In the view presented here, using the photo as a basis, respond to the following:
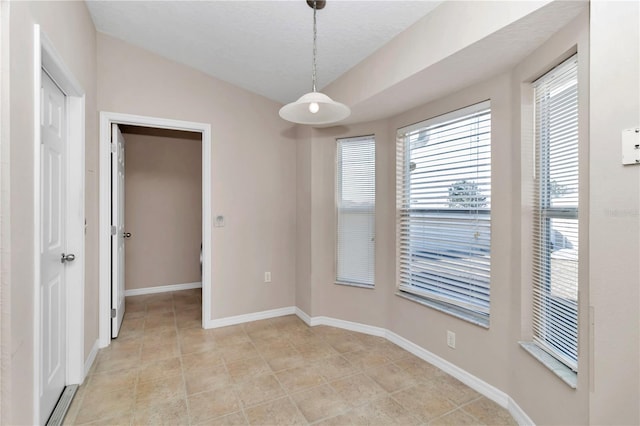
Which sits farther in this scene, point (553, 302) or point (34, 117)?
point (553, 302)

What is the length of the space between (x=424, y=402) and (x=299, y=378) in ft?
2.91

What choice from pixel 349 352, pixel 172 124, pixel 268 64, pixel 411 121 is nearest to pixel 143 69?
pixel 172 124

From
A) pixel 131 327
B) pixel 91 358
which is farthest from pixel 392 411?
pixel 131 327

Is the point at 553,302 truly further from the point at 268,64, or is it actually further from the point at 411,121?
the point at 268,64

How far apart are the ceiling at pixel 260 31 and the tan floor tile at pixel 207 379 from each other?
2615mm

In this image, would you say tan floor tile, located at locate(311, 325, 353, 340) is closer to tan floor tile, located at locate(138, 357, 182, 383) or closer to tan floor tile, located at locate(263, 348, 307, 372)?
tan floor tile, located at locate(263, 348, 307, 372)

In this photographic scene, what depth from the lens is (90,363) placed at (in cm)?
245

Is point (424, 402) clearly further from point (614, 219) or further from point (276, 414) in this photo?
point (614, 219)

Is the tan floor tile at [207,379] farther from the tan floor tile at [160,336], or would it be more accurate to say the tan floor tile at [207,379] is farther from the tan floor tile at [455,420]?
the tan floor tile at [455,420]

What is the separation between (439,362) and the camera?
2.46m

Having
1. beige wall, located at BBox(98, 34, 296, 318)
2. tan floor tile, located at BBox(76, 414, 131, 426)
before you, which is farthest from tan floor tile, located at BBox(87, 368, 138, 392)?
beige wall, located at BBox(98, 34, 296, 318)

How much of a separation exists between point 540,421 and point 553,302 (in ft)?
2.11

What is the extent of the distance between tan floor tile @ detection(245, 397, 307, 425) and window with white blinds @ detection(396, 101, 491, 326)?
1321 millimetres

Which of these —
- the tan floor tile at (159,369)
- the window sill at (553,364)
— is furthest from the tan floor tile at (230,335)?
the window sill at (553,364)
